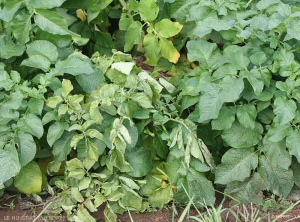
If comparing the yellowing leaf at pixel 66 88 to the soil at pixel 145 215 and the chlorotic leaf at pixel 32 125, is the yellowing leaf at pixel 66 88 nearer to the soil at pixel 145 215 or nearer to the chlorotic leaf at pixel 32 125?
the chlorotic leaf at pixel 32 125

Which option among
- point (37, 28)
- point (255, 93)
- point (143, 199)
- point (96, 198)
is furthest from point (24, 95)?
point (255, 93)

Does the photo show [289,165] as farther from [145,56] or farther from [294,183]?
[145,56]

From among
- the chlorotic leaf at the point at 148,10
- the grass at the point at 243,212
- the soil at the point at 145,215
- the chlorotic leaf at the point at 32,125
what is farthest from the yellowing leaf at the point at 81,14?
the grass at the point at 243,212

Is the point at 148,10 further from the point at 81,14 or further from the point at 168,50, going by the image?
the point at 81,14

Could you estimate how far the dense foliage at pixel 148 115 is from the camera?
3008 millimetres

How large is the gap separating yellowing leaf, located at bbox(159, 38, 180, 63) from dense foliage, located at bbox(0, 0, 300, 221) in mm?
240

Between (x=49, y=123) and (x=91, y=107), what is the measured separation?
346 millimetres

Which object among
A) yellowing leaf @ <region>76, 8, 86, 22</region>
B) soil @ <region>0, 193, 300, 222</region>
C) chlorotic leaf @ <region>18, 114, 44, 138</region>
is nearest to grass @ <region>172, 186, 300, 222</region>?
soil @ <region>0, 193, 300, 222</region>

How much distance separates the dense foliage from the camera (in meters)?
3.01

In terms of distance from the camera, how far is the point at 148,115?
3115mm

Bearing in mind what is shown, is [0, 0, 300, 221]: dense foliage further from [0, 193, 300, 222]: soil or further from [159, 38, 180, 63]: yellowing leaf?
[159, 38, 180, 63]: yellowing leaf

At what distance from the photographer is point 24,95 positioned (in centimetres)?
303

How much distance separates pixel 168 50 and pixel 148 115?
22.6 inches

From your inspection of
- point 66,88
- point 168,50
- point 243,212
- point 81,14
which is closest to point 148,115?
point 66,88
